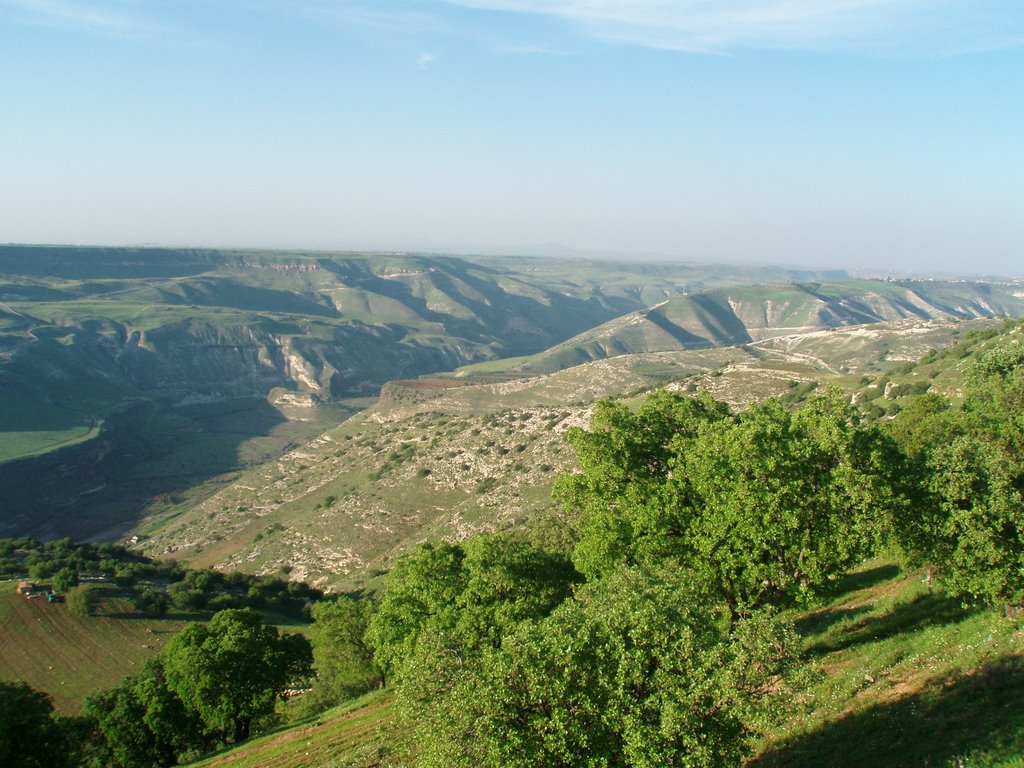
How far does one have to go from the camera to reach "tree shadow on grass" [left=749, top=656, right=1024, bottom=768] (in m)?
14.1

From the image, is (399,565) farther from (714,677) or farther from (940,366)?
(940,366)

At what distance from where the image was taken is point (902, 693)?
17.7 m

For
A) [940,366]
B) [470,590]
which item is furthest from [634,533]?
[940,366]

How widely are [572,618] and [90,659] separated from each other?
199 ft

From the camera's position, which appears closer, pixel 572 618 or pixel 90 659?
pixel 572 618

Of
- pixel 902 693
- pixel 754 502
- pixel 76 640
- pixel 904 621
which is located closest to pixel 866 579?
pixel 904 621

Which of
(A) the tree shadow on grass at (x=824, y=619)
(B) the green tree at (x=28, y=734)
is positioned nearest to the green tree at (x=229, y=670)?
(B) the green tree at (x=28, y=734)

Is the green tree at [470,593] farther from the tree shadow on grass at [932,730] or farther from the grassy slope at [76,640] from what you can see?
the grassy slope at [76,640]

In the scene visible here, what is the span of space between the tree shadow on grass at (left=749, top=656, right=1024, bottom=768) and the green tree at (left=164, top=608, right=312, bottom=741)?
3523cm

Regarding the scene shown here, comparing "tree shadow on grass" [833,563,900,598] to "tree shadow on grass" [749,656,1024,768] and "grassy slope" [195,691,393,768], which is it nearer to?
"tree shadow on grass" [749,656,1024,768]

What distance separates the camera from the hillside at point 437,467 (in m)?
76.0

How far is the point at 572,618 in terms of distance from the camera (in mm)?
15875

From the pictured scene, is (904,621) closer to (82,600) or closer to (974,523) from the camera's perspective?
(974,523)

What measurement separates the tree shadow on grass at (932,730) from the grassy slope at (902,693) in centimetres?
3
